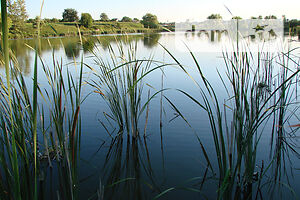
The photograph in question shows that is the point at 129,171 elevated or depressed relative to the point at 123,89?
depressed

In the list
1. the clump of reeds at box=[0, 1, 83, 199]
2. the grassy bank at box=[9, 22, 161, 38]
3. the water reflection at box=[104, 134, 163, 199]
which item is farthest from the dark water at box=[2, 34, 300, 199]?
the clump of reeds at box=[0, 1, 83, 199]

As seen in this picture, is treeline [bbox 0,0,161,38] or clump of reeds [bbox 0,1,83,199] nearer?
clump of reeds [bbox 0,1,83,199]

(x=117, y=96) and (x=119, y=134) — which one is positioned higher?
(x=117, y=96)

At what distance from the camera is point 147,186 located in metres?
1.83

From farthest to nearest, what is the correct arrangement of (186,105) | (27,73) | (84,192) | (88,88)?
(27,73) < (88,88) < (186,105) < (84,192)

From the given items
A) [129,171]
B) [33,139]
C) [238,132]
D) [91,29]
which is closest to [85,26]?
[91,29]

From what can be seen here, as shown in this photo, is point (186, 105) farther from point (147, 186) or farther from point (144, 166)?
point (147, 186)

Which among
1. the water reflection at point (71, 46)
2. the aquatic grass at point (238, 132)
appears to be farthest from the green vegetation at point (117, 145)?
the water reflection at point (71, 46)

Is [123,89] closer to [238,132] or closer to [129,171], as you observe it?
[129,171]

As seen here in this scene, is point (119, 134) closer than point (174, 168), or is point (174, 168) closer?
point (174, 168)

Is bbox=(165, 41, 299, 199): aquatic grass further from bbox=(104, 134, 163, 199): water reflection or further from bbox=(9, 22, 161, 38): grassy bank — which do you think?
bbox=(9, 22, 161, 38): grassy bank

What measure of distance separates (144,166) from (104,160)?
41 cm

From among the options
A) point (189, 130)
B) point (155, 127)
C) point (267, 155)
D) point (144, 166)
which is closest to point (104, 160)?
point (144, 166)

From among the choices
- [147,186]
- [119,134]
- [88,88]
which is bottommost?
[147,186]
